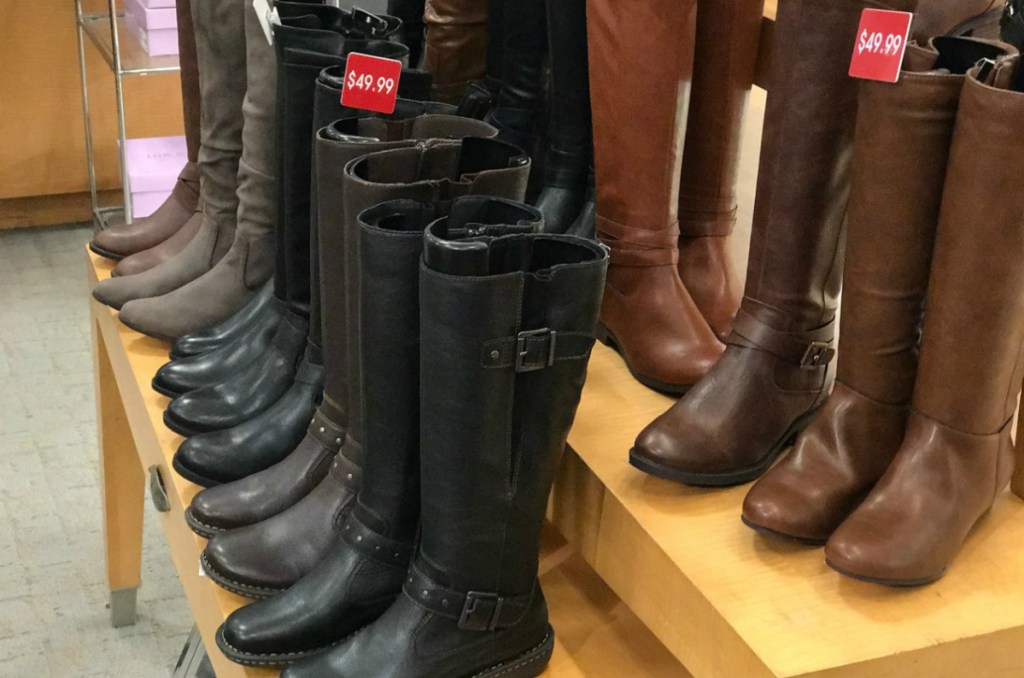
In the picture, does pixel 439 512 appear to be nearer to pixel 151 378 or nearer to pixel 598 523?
pixel 598 523

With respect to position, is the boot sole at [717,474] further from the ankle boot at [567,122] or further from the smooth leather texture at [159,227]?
the smooth leather texture at [159,227]

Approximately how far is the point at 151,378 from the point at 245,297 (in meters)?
0.17

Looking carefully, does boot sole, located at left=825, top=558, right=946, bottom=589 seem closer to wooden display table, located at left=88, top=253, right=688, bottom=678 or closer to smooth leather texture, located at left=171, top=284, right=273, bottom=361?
wooden display table, located at left=88, top=253, right=688, bottom=678

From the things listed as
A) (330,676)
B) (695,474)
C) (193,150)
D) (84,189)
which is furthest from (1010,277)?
(84,189)

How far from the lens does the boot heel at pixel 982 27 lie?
3.65 ft

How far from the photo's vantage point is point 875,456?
1110 millimetres

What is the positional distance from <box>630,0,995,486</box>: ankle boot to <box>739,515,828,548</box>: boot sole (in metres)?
0.09

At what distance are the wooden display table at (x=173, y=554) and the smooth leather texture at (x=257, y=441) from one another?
0.05m

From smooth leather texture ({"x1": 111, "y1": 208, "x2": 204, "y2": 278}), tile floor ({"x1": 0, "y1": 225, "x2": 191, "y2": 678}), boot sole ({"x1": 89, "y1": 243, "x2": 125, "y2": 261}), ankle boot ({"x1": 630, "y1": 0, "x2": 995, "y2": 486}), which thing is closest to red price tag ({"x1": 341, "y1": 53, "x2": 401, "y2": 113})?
ankle boot ({"x1": 630, "y1": 0, "x2": 995, "y2": 486})

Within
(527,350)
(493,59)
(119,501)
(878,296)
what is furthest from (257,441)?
(119,501)

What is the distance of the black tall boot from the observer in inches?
48.9

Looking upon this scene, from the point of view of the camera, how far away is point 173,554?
5.24 ft

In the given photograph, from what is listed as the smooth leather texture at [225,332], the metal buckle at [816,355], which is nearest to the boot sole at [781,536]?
the metal buckle at [816,355]

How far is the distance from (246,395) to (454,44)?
1.99 feet
